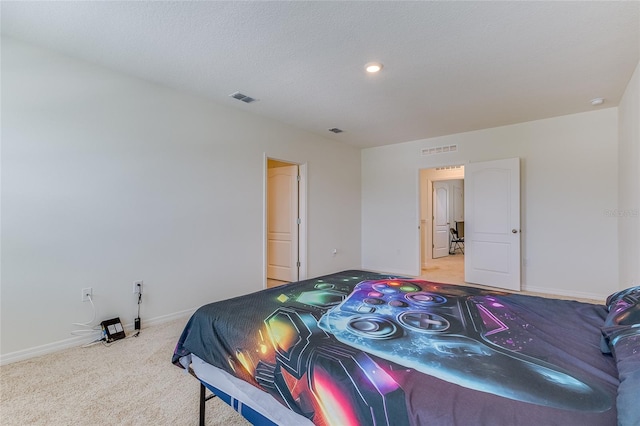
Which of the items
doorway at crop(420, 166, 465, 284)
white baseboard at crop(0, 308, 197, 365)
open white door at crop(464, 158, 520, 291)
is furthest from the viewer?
doorway at crop(420, 166, 465, 284)

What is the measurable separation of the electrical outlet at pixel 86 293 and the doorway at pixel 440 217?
16.9 ft

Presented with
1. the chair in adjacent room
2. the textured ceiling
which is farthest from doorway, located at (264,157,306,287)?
the chair in adjacent room

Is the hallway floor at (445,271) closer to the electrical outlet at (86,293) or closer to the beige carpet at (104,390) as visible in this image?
the beige carpet at (104,390)

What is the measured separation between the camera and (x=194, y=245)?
3510 millimetres

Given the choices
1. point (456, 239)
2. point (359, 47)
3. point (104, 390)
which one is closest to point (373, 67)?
point (359, 47)

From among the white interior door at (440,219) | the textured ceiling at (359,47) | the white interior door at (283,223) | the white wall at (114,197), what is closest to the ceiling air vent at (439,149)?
the textured ceiling at (359,47)

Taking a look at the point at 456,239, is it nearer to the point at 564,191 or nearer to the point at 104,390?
the point at 564,191

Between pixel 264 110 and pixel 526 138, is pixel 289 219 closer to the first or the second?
pixel 264 110

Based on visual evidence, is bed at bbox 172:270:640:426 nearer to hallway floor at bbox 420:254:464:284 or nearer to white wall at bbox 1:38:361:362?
white wall at bbox 1:38:361:362

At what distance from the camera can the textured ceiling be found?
2.06 meters

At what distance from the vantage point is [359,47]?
2.48m

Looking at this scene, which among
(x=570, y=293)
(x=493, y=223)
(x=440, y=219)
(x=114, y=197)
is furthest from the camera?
(x=440, y=219)

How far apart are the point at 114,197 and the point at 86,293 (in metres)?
0.91

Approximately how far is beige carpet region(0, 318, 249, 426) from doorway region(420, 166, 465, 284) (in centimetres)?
477
